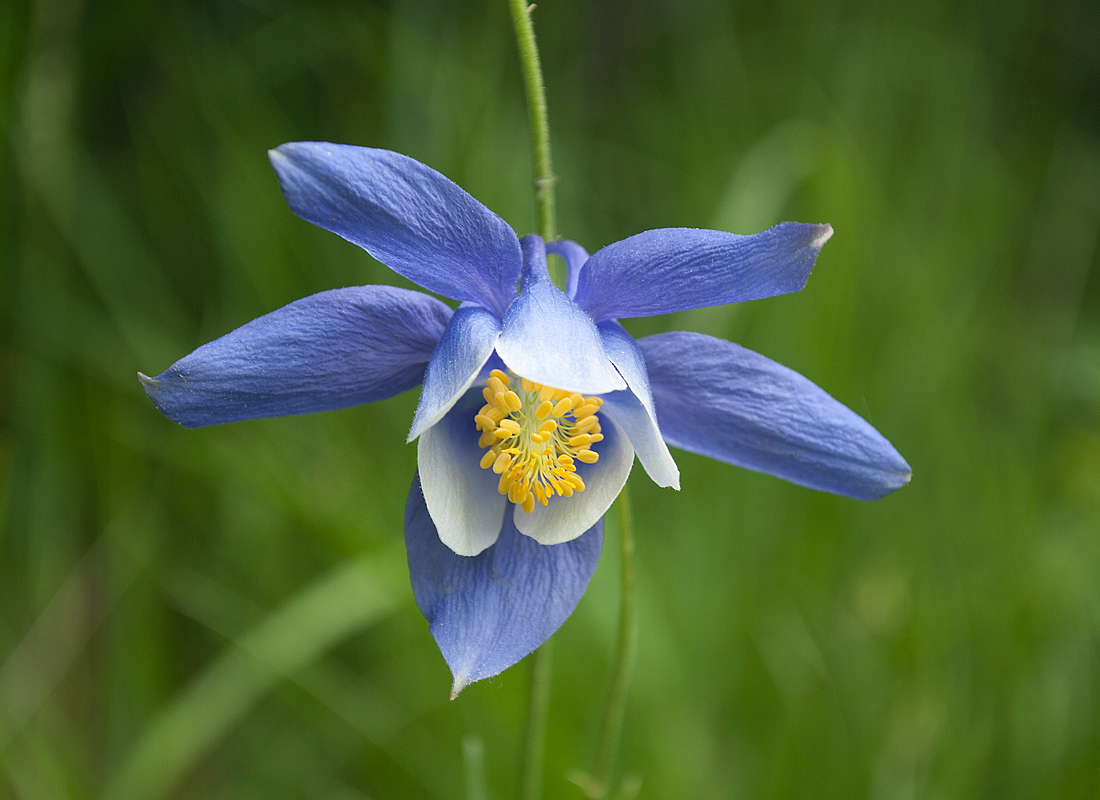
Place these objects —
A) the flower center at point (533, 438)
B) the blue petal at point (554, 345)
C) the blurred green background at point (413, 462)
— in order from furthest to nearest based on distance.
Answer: the blurred green background at point (413, 462)
the flower center at point (533, 438)
the blue petal at point (554, 345)

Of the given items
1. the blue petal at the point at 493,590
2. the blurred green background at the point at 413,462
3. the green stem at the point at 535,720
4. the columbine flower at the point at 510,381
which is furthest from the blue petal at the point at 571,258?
the blurred green background at the point at 413,462

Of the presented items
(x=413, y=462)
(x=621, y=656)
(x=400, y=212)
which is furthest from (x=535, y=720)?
(x=413, y=462)

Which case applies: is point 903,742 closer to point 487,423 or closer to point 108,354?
point 487,423

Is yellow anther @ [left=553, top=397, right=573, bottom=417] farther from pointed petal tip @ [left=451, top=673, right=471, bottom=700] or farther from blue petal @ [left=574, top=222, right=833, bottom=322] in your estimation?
pointed petal tip @ [left=451, top=673, right=471, bottom=700]

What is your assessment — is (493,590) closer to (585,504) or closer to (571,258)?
(585,504)

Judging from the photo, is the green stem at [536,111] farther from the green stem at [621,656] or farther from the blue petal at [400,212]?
the green stem at [621,656]

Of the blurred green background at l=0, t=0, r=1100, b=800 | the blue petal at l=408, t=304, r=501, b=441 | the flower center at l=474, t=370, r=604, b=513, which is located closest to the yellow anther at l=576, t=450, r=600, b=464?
the flower center at l=474, t=370, r=604, b=513

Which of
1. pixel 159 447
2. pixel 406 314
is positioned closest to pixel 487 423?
pixel 406 314
